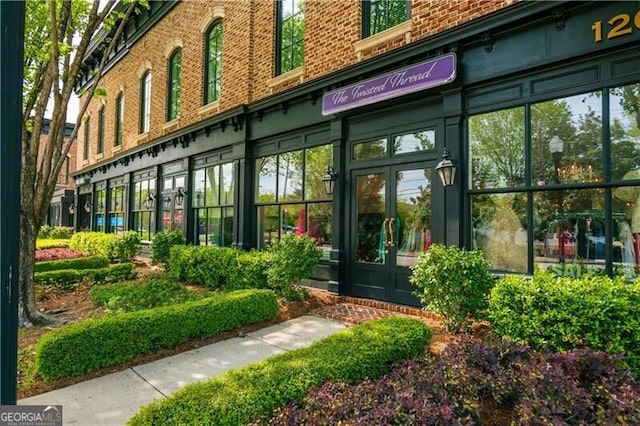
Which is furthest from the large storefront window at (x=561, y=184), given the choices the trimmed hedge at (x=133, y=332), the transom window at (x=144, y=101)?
the transom window at (x=144, y=101)

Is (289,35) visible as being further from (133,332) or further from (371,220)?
(133,332)

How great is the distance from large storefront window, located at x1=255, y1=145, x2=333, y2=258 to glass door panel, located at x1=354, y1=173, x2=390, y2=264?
862 mm

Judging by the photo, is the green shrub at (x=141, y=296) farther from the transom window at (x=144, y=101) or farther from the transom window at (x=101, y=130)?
the transom window at (x=101, y=130)

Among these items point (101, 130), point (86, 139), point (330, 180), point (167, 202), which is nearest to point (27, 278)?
point (330, 180)

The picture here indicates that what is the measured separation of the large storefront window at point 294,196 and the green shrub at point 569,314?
14.5ft

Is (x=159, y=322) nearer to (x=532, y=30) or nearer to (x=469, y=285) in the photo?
(x=469, y=285)

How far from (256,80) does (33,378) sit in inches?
325

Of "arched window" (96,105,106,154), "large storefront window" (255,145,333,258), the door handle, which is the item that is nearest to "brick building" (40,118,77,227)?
"arched window" (96,105,106,154)

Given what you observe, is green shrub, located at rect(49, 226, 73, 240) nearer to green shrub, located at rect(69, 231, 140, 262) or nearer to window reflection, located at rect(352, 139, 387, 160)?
green shrub, located at rect(69, 231, 140, 262)

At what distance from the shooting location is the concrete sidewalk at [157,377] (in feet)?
11.0

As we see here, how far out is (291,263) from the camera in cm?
690

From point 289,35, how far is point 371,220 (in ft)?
18.0

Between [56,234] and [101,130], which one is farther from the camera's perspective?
[56,234]

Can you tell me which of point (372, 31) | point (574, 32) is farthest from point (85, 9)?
point (574, 32)
